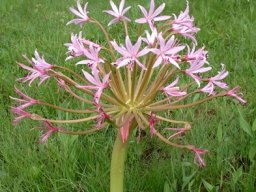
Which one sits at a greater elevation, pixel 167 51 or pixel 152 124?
pixel 167 51

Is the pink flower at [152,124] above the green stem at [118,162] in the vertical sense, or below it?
above

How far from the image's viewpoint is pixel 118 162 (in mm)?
1573

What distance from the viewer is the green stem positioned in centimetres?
155

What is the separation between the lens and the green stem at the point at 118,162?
1555 millimetres

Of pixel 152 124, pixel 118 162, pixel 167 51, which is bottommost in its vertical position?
pixel 118 162

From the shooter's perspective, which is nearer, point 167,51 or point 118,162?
point 167,51

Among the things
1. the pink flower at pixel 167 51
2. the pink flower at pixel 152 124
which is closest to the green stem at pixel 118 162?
the pink flower at pixel 152 124

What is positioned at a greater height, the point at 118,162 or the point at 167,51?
the point at 167,51

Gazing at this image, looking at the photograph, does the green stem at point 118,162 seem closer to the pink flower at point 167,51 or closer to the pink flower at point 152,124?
the pink flower at point 152,124

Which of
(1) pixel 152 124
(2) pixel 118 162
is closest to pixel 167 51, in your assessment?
(1) pixel 152 124

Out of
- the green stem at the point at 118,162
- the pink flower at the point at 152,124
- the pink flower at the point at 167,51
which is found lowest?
the green stem at the point at 118,162

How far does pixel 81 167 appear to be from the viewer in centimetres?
235

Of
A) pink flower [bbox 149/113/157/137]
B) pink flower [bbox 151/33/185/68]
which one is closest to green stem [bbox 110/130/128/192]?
pink flower [bbox 149/113/157/137]

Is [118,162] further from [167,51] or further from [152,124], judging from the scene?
[167,51]
